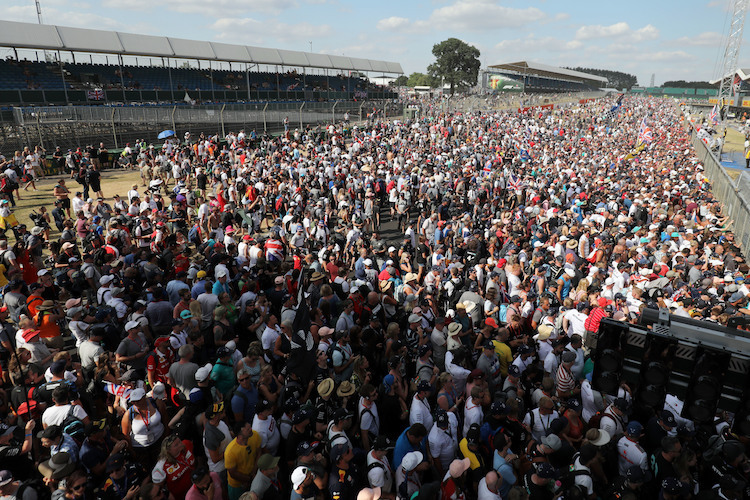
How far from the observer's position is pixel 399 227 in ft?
46.9

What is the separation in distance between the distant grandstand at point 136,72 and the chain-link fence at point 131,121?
12.7 feet

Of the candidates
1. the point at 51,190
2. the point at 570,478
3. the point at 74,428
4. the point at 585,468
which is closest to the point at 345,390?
the point at 570,478

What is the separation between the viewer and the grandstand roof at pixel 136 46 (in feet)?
87.4

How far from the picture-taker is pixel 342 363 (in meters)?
5.24

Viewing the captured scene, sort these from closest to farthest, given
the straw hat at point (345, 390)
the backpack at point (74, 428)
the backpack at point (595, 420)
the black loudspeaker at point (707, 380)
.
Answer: the black loudspeaker at point (707, 380), the backpack at point (74, 428), the straw hat at point (345, 390), the backpack at point (595, 420)

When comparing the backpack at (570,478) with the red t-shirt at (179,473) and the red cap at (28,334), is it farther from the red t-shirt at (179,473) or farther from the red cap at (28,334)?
the red cap at (28,334)

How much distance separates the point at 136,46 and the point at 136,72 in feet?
27.5

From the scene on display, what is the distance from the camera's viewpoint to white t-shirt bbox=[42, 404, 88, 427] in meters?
4.09

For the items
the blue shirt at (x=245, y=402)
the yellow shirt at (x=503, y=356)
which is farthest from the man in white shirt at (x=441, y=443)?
the blue shirt at (x=245, y=402)

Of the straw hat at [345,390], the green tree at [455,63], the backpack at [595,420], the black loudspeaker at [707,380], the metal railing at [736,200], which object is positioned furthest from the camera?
the green tree at [455,63]

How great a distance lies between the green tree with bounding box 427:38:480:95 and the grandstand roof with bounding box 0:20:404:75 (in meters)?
37.9

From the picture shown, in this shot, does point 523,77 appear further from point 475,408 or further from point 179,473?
point 179,473

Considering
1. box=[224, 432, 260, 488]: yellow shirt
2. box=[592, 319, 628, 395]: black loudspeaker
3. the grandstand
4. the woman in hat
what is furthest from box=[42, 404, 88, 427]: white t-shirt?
the grandstand

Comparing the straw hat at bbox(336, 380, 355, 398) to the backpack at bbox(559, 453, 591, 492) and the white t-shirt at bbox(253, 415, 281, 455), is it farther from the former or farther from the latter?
the backpack at bbox(559, 453, 591, 492)
